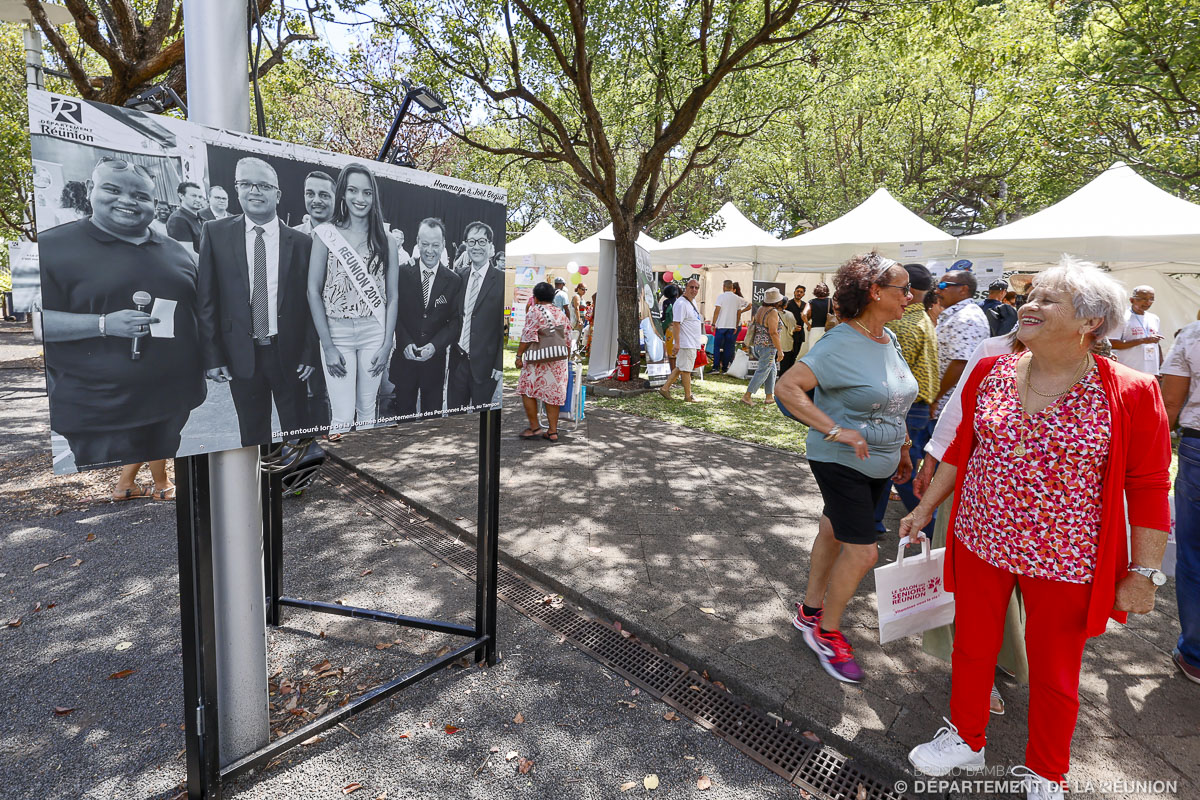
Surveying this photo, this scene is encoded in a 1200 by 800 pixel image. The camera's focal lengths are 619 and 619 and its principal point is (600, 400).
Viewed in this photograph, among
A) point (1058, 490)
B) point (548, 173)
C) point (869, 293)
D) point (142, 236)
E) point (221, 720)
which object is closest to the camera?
point (142, 236)

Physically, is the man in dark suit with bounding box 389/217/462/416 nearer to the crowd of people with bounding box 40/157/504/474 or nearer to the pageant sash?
the crowd of people with bounding box 40/157/504/474

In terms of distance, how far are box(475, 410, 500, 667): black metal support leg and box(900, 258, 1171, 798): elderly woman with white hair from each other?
1.90 m

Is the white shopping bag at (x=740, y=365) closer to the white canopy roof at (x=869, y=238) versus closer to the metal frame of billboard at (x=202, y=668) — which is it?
the white canopy roof at (x=869, y=238)

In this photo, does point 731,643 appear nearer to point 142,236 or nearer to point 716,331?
point 142,236

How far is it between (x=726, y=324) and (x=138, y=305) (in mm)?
12388

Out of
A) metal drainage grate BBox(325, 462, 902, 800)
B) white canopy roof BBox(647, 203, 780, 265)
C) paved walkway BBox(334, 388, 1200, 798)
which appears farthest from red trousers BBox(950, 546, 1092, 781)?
white canopy roof BBox(647, 203, 780, 265)

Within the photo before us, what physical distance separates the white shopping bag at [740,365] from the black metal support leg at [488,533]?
1097 cm

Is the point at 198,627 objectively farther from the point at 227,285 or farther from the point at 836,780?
the point at 836,780

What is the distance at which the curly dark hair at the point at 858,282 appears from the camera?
261 centimetres

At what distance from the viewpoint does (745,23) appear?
380 inches

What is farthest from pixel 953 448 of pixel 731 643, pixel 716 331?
pixel 716 331

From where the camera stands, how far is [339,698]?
2596 mm

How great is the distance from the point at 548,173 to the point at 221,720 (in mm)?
26565

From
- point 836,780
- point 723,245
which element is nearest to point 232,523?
point 836,780
